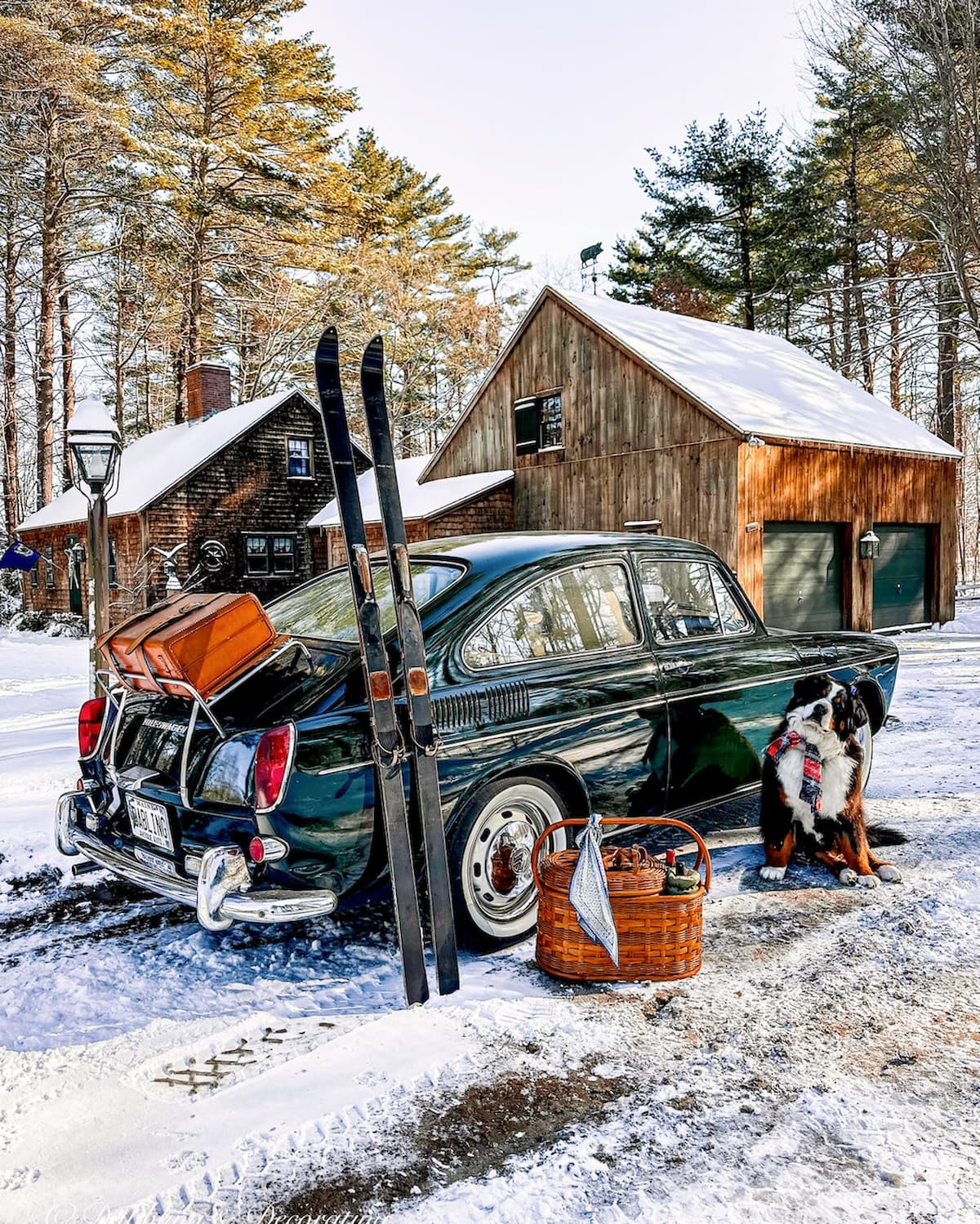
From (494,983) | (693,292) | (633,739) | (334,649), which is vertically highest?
(693,292)

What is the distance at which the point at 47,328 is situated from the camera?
26.0 metres

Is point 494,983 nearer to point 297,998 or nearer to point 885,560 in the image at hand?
point 297,998

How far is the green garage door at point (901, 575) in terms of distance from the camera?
17.1 metres

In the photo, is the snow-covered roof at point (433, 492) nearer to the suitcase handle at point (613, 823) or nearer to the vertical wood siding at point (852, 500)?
the vertical wood siding at point (852, 500)

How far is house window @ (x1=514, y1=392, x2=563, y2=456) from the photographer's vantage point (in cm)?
1775

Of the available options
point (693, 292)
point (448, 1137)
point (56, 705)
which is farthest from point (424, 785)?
point (693, 292)

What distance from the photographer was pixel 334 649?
364 cm

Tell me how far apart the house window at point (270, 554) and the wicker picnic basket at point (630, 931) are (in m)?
20.8

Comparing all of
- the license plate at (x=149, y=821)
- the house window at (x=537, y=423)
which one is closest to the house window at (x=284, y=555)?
the house window at (x=537, y=423)

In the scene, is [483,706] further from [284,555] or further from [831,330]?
[831,330]

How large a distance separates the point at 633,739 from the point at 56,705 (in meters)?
9.38

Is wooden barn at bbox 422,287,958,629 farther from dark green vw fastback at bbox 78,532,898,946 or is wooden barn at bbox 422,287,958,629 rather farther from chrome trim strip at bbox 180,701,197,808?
chrome trim strip at bbox 180,701,197,808

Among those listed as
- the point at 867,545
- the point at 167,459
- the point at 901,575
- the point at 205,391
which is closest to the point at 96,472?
the point at 867,545

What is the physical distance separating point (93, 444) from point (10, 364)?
2444 centimetres
